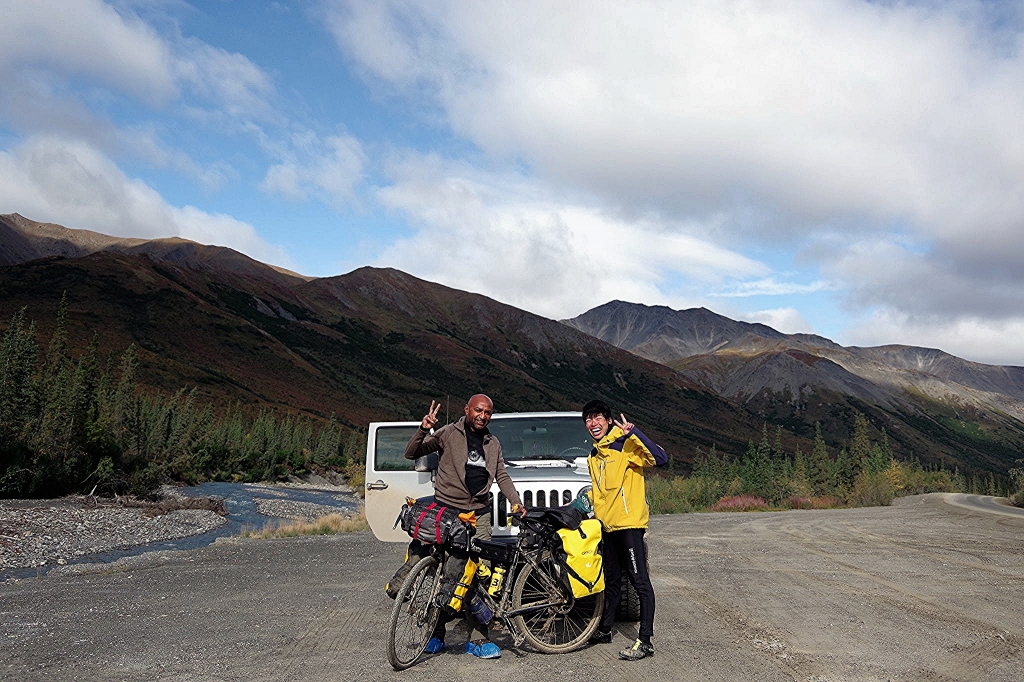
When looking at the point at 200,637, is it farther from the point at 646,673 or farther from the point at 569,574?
the point at 646,673

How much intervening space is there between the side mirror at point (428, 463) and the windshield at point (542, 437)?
284 centimetres

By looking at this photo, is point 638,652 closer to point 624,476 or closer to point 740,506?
point 624,476

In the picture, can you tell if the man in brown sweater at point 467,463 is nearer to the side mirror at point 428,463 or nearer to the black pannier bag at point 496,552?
the side mirror at point 428,463

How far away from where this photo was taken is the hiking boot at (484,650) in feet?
19.8

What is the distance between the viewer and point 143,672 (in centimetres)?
582

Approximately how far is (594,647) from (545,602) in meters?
0.70

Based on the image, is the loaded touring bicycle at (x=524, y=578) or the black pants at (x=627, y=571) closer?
the loaded touring bicycle at (x=524, y=578)

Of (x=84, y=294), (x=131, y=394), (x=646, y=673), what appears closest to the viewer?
(x=646, y=673)

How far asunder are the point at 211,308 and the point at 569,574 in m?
164

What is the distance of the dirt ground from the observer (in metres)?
5.84

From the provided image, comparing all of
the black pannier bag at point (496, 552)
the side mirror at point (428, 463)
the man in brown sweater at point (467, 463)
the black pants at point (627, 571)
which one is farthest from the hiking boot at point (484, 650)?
the side mirror at point (428, 463)

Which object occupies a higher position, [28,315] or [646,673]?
[28,315]

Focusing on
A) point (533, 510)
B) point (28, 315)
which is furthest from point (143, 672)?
point (28, 315)

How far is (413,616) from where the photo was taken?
232 inches
